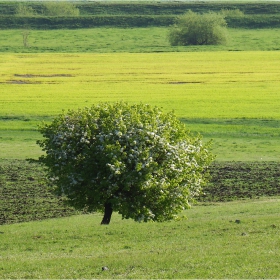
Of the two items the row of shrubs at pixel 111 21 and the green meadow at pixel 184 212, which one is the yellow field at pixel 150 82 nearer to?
the green meadow at pixel 184 212

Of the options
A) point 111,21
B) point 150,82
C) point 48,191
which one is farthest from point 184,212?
point 111,21

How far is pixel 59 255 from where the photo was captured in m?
17.5

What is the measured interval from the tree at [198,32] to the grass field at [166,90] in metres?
26.7

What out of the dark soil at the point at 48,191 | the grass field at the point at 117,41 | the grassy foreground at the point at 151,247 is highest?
the grassy foreground at the point at 151,247

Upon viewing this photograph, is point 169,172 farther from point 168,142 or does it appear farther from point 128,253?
point 128,253

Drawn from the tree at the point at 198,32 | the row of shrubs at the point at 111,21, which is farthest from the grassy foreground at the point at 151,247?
the row of shrubs at the point at 111,21

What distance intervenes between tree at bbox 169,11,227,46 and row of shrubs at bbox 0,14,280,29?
32.8m

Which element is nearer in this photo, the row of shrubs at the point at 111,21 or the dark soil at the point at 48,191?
the dark soil at the point at 48,191

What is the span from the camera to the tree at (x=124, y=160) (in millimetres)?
22125

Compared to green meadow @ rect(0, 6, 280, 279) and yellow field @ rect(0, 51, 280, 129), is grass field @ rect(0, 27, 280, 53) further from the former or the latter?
yellow field @ rect(0, 51, 280, 129)

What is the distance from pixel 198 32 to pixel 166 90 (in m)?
71.8

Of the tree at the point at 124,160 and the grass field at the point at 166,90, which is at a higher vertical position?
the tree at the point at 124,160

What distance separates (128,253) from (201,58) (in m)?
87.0

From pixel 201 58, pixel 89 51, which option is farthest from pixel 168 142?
pixel 89 51
